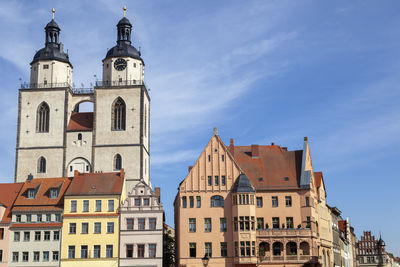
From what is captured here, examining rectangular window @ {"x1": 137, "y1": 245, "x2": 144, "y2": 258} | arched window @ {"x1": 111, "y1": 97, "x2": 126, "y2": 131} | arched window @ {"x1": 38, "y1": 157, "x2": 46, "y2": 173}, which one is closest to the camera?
rectangular window @ {"x1": 137, "y1": 245, "x2": 144, "y2": 258}

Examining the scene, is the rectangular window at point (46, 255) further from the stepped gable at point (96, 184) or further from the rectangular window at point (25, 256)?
the stepped gable at point (96, 184)

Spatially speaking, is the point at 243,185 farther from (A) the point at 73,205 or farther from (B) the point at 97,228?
(A) the point at 73,205

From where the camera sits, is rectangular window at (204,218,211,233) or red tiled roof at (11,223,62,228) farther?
rectangular window at (204,218,211,233)

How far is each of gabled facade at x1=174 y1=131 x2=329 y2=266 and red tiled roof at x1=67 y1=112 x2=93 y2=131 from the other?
26.3 meters

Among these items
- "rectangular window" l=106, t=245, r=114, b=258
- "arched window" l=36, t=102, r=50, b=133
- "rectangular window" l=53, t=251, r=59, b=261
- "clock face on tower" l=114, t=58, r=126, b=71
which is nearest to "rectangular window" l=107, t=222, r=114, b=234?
"rectangular window" l=106, t=245, r=114, b=258

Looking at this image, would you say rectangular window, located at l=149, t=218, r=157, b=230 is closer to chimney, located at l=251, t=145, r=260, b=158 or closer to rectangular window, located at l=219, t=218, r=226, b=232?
rectangular window, located at l=219, t=218, r=226, b=232

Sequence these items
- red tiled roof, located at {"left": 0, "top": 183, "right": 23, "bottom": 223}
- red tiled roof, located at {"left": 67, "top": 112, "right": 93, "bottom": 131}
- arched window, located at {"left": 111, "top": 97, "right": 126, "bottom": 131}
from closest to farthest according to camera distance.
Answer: red tiled roof, located at {"left": 0, "top": 183, "right": 23, "bottom": 223}
arched window, located at {"left": 111, "top": 97, "right": 126, "bottom": 131}
red tiled roof, located at {"left": 67, "top": 112, "right": 93, "bottom": 131}

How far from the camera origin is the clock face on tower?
4008 inches

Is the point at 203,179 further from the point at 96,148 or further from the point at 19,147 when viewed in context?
the point at 19,147

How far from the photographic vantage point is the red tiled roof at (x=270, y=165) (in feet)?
264

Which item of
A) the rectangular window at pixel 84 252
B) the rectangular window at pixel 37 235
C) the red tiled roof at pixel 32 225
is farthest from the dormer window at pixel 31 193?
the rectangular window at pixel 84 252

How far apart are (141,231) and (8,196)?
19396 millimetres

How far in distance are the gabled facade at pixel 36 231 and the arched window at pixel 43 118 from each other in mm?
21302

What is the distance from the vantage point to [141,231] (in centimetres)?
7556
